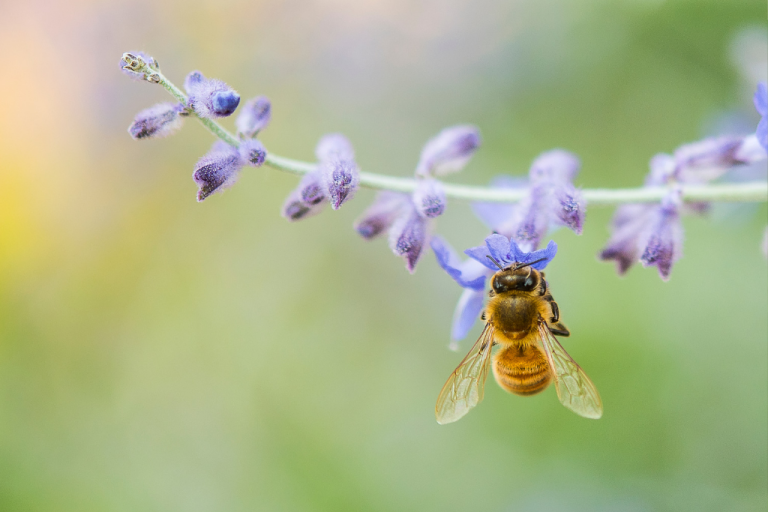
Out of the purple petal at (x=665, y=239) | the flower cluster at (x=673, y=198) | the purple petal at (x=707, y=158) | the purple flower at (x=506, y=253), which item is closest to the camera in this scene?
the purple flower at (x=506, y=253)

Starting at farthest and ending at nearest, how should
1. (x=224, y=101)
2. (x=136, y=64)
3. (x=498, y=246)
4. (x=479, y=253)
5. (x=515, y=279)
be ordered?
(x=515, y=279) → (x=479, y=253) → (x=498, y=246) → (x=224, y=101) → (x=136, y=64)

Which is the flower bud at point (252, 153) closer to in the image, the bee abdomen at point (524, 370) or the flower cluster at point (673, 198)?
the bee abdomen at point (524, 370)

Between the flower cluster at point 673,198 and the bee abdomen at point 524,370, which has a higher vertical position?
the flower cluster at point 673,198

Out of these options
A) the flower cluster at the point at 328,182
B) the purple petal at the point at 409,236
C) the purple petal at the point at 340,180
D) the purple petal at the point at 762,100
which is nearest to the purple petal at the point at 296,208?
the flower cluster at the point at 328,182

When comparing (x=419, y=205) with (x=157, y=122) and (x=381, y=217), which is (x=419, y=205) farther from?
(x=157, y=122)

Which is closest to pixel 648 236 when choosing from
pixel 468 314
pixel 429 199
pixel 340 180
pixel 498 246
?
pixel 498 246

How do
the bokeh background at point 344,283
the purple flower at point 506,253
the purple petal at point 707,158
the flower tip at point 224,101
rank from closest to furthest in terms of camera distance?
the flower tip at point 224,101
the purple flower at point 506,253
the purple petal at point 707,158
the bokeh background at point 344,283

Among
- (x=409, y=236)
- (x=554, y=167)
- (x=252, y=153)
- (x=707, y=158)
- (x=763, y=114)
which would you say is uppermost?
(x=707, y=158)
